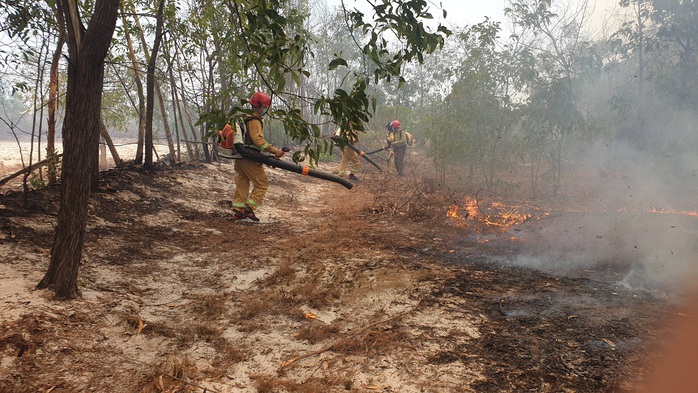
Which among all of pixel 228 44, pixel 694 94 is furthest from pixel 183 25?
pixel 694 94

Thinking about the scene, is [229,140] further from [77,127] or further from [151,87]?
[77,127]

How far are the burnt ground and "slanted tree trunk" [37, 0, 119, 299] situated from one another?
261 mm

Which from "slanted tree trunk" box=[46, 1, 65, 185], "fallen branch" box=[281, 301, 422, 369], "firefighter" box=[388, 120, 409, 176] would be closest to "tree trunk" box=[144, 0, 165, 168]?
"slanted tree trunk" box=[46, 1, 65, 185]

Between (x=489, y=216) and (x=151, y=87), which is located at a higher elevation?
(x=151, y=87)

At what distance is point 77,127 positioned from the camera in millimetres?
2945

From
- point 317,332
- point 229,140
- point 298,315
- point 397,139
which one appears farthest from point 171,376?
point 397,139

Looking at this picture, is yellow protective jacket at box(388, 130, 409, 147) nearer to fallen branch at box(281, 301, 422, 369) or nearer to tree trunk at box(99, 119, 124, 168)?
tree trunk at box(99, 119, 124, 168)

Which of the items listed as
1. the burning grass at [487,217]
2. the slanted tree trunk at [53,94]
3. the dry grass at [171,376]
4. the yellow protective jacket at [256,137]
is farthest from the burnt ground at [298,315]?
the yellow protective jacket at [256,137]

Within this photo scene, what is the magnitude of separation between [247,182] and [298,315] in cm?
407

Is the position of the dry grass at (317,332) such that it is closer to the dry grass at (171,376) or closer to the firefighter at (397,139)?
the dry grass at (171,376)

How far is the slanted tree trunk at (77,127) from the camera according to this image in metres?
2.87

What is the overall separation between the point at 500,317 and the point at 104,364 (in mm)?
2996

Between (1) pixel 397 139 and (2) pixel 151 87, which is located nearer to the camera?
A: (2) pixel 151 87

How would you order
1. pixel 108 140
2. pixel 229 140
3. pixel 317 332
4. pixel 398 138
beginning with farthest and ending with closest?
1. pixel 398 138
2. pixel 108 140
3. pixel 229 140
4. pixel 317 332
